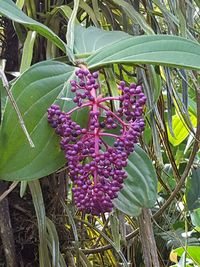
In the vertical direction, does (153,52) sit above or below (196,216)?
above

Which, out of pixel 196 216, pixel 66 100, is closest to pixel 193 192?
pixel 196 216

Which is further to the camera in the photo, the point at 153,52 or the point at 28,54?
the point at 28,54

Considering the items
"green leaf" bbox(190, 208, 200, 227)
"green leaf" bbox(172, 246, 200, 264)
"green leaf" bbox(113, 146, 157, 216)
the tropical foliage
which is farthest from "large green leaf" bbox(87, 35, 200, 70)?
"green leaf" bbox(190, 208, 200, 227)

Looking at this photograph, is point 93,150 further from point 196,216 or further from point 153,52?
point 196,216

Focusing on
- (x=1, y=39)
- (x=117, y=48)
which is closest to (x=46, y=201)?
(x=1, y=39)

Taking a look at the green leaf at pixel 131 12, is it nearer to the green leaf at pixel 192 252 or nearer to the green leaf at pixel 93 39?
the green leaf at pixel 93 39

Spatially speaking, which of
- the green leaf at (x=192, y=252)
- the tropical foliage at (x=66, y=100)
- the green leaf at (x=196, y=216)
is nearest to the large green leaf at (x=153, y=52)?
the tropical foliage at (x=66, y=100)

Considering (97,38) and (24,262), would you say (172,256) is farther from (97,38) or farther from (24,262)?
(97,38)
